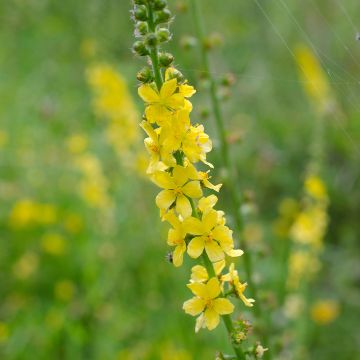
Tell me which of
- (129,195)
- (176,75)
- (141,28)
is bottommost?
(176,75)

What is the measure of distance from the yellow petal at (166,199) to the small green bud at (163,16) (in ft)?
1.47

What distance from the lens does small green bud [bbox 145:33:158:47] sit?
4.91ft

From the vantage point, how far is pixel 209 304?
1583 millimetres

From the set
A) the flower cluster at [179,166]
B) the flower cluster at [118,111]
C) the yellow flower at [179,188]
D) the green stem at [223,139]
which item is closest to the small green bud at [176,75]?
the flower cluster at [179,166]

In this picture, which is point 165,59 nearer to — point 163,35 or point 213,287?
point 163,35

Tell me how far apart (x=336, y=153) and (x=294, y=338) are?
3236 millimetres

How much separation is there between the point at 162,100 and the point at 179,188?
23cm

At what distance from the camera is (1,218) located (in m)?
5.82

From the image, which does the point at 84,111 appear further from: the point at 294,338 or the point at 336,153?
the point at 294,338

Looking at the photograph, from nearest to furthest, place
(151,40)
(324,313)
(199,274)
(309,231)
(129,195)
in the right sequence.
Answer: (151,40) → (199,274) → (309,231) → (324,313) → (129,195)

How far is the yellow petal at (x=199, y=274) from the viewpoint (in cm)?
159

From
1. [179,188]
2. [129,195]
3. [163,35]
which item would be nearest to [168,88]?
[163,35]

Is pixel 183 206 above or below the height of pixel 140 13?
below

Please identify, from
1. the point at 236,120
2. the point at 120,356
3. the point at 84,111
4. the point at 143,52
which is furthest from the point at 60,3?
the point at 143,52
